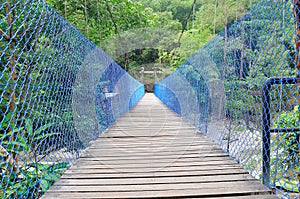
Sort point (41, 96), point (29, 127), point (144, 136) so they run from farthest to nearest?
point (144, 136)
point (41, 96)
point (29, 127)

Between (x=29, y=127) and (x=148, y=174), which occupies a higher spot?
(x=29, y=127)

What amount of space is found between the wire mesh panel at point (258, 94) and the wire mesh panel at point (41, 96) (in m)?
1.00

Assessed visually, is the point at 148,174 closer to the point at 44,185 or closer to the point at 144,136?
the point at 44,185

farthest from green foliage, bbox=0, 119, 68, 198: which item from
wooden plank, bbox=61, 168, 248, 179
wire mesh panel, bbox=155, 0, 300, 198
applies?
wire mesh panel, bbox=155, 0, 300, 198

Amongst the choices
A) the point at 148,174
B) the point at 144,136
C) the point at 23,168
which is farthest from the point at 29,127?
the point at 144,136

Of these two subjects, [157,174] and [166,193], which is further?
[157,174]

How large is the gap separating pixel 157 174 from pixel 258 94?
674 millimetres

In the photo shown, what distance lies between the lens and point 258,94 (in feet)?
4.05

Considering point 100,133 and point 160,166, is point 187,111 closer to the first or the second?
point 100,133

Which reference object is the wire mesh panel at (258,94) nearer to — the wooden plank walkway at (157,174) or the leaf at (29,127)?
the wooden plank walkway at (157,174)

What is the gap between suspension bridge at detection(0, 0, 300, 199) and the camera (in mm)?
991

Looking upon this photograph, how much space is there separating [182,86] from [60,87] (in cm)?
238

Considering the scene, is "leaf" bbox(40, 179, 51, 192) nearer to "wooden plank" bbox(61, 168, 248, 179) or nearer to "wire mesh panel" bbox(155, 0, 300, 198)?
"wooden plank" bbox(61, 168, 248, 179)

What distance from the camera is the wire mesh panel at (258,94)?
1014 millimetres
